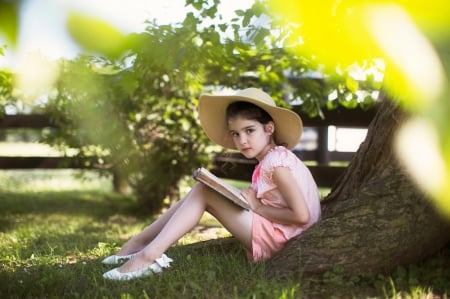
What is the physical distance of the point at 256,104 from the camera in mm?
3271

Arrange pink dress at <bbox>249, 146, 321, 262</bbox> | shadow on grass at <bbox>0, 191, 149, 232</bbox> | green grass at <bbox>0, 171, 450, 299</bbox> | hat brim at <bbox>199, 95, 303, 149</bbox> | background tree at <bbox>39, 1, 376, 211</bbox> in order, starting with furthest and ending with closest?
1. shadow on grass at <bbox>0, 191, 149, 232</bbox>
2. background tree at <bbox>39, 1, 376, 211</bbox>
3. hat brim at <bbox>199, 95, 303, 149</bbox>
4. pink dress at <bbox>249, 146, 321, 262</bbox>
5. green grass at <bbox>0, 171, 450, 299</bbox>

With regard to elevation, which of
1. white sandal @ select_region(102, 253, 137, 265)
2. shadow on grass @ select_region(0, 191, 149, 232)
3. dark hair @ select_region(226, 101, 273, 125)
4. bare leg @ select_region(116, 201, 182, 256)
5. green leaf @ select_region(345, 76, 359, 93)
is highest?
green leaf @ select_region(345, 76, 359, 93)

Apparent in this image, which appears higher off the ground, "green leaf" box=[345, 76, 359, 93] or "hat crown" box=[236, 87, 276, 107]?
"green leaf" box=[345, 76, 359, 93]

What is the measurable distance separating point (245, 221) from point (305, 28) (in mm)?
2397

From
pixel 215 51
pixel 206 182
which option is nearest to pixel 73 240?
pixel 215 51

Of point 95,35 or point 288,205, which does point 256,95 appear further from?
point 95,35

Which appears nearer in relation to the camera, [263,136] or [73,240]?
[263,136]

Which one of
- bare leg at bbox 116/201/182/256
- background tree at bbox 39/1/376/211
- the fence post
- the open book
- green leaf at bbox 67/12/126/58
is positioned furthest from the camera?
the fence post

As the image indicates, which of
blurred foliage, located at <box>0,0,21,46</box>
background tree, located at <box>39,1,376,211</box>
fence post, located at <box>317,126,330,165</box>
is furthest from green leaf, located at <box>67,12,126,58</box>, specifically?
fence post, located at <box>317,126,330,165</box>

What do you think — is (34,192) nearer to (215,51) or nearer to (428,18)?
(215,51)

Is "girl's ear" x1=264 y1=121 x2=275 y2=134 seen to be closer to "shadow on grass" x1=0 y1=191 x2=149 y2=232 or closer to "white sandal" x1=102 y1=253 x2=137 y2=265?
"white sandal" x1=102 y1=253 x2=137 y2=265

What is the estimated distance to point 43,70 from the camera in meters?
0.59

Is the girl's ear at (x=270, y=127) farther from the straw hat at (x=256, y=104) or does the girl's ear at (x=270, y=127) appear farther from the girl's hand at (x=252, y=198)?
the girl's hand at (x=252, y=198)

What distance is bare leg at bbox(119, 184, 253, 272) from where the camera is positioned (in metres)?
2.97
